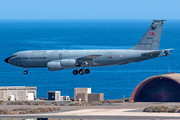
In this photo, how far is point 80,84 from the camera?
593 feet

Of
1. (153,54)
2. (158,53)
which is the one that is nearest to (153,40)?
(153,54)

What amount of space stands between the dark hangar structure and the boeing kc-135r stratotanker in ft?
97.9

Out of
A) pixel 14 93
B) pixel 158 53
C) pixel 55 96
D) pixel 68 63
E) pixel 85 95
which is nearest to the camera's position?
pixel 158 53

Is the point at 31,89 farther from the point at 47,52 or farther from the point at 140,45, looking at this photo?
the point at 140,45

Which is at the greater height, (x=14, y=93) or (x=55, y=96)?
(x=14, y=93)

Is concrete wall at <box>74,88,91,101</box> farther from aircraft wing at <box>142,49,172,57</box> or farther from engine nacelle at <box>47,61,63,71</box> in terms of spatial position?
aircraft wing at <box>142,49,172,57</box>

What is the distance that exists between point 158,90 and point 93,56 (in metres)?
38.7

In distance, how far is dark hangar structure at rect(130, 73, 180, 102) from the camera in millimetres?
110812

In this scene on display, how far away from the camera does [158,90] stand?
370 feet

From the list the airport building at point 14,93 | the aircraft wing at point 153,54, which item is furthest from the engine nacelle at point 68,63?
the airport building at point 14,93

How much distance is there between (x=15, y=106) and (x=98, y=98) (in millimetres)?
23139

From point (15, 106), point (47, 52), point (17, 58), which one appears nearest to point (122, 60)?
point (47, 52)

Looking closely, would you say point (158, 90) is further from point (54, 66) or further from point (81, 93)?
point (54, 66)

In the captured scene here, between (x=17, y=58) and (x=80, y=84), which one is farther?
(x=80, y=84)
